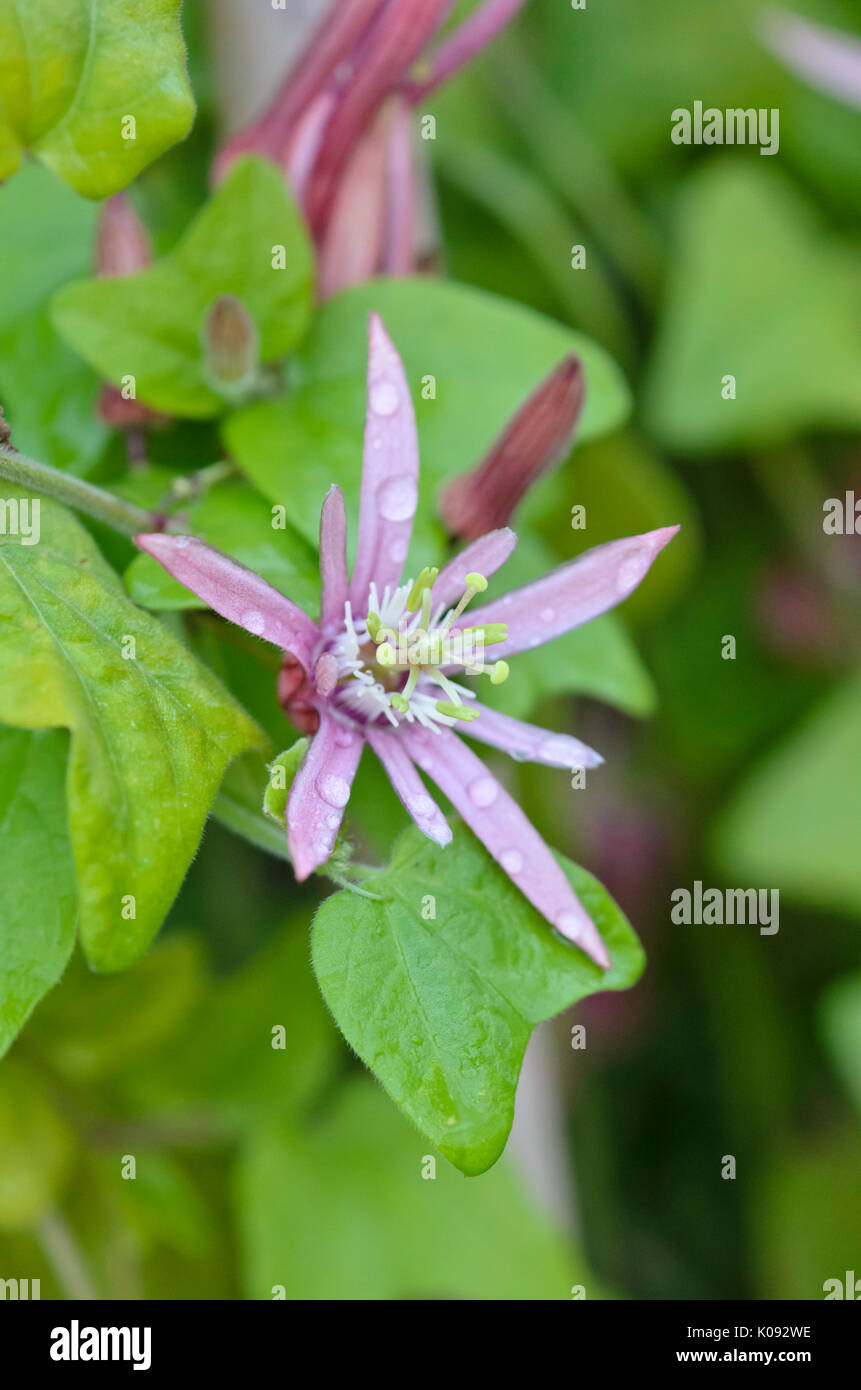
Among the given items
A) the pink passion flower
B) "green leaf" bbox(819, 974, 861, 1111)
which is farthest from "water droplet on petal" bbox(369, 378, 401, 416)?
"green leaf" bbox(819, 974, 861, 1111)

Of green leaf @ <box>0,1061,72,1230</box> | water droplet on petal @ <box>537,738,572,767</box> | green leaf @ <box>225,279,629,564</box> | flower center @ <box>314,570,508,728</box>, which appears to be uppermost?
green leaf @ <box>225,279,629,564</box>

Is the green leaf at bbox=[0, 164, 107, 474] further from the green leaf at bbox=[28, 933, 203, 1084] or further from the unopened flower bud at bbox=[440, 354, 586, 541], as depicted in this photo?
the green leaf at bbox=[28, 933, 203, 1084]

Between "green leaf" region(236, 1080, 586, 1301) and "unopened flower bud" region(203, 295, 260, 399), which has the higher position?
"unopened flower bud" region(203, 295, 260, 399)

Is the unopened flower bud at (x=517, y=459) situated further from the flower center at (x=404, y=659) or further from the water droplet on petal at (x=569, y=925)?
the water droplet on petal at (x=569, y=925)

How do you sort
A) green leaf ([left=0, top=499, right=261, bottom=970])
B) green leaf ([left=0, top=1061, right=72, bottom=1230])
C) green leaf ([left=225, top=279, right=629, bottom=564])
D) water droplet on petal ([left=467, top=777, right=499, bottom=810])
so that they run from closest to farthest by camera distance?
1. green leaf ([left=0, top=499, right=261, bottom=970])
2. water droplet on petal ([left=467, top=777, right=499, bottom=810])
3. green leaf ([left=225, top=279, right=629, bottom=564])
4. green leaf ([left=0, top=1061, right=72, bottom=1230])

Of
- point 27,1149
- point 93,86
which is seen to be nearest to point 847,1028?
point 27,1149

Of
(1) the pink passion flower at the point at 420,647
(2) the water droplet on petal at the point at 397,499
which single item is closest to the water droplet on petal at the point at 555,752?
(1) the pink passion flower at the point at 420,647

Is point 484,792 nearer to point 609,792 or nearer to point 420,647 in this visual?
point 420,647
